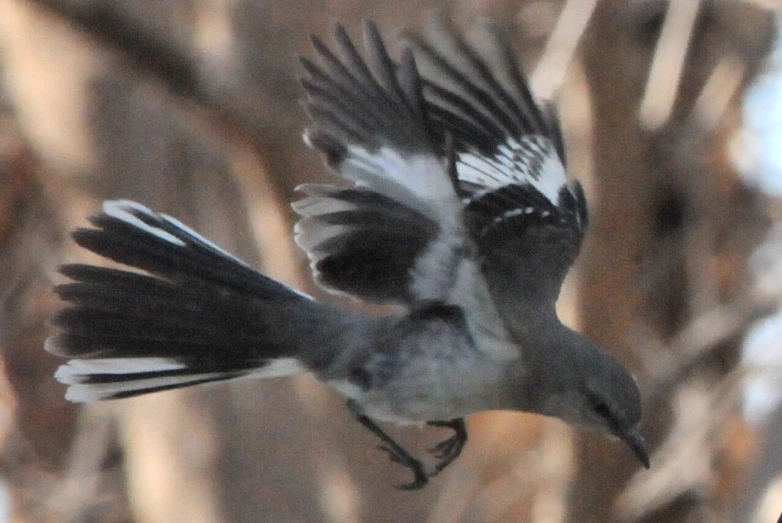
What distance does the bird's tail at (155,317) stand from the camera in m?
2.20

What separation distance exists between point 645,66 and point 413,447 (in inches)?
81.6

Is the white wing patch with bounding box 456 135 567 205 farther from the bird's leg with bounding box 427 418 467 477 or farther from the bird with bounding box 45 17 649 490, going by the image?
the bird's leg with bounding box 427 418 467 477

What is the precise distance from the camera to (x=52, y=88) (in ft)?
13.0

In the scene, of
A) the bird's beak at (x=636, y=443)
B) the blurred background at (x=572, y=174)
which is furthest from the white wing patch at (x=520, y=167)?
the bird's beak at (x=636, y=443)

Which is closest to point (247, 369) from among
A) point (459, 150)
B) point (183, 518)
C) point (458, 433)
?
point (458, 433)

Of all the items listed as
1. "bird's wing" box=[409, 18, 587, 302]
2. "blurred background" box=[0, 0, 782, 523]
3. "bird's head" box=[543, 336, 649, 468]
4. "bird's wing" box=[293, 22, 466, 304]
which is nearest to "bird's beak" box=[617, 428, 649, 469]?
"bird's head" box=[543, 336, 649, 468]

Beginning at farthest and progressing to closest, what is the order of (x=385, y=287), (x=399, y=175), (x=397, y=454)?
1. (x=397, y=454)
2. (x=385, y=287)
3. (x=399, y=175)

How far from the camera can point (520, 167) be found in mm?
2803

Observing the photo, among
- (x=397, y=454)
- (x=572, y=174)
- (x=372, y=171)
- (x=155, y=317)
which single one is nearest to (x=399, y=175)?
(x=372, y=171)

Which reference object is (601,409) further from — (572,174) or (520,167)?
(572,174)

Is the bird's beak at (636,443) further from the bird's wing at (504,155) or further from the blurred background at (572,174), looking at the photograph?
the blurred background at (572,174)

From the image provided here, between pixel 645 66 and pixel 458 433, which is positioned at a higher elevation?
pixel 645 66

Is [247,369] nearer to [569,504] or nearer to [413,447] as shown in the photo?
[569,504]

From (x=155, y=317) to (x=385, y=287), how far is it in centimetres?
45
